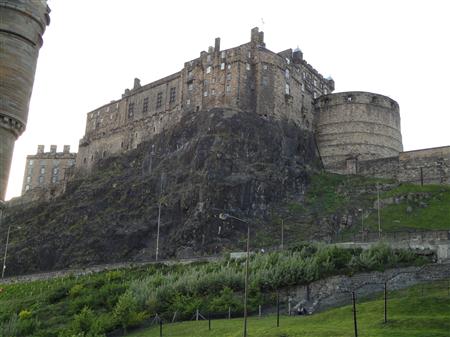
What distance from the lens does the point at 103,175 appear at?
94688mm

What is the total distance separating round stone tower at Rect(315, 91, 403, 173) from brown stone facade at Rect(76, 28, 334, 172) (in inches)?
108

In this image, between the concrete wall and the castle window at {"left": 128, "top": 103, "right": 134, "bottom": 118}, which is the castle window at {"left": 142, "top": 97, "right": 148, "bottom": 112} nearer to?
the castle window at {"left": 128, "top": 103, "right": 134, "bottom": 118}

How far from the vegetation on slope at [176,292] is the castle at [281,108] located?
1296 inches

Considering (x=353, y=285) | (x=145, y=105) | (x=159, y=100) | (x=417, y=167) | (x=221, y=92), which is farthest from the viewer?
(x=145, y=105)

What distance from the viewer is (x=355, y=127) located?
9288 cm

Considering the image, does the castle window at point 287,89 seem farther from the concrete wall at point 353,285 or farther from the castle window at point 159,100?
the concrete wall at point 353,285

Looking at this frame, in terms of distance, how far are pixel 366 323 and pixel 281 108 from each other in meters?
55.3

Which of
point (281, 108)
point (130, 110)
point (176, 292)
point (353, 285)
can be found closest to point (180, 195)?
point (281, 108)

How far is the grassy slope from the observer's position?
3244cm

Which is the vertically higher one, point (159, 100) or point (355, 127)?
point (159, 100)

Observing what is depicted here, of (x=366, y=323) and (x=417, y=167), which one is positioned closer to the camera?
(x=366, y=323)

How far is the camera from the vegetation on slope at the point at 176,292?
4456 centimetres

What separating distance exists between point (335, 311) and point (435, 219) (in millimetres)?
35749

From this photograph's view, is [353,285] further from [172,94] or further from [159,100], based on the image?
[159,100]
